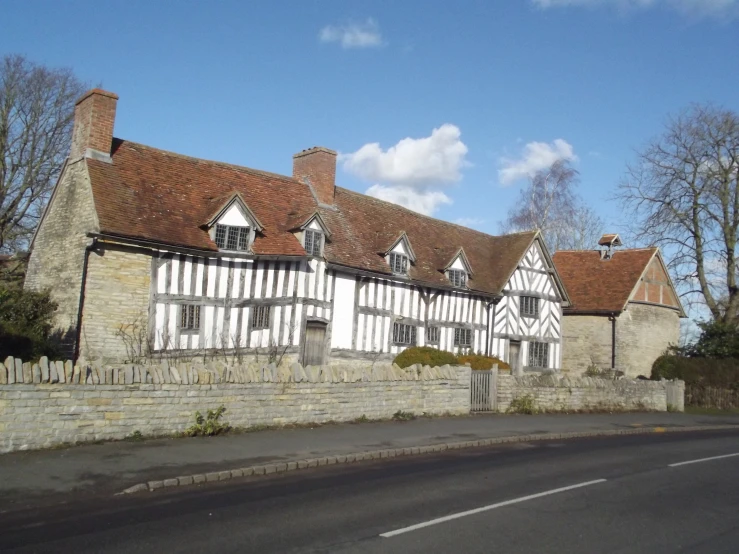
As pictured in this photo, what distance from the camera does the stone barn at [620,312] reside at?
115 feet

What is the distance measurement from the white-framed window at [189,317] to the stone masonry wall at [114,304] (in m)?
1.15

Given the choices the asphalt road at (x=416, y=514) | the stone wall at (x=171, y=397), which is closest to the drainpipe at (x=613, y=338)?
the stone wall at (x=171, y=397)

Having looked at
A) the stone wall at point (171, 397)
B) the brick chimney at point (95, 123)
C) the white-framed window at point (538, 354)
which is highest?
the brick chimney at point (95, 123)

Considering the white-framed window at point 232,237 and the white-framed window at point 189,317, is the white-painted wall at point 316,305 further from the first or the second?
the white-framed window at point 232,237

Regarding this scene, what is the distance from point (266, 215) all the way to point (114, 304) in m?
6.59

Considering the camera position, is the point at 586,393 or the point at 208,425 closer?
the point at 208,425

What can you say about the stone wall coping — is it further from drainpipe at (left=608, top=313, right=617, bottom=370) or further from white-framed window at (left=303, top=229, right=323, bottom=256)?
drainpipe at (left=608, top=313, right=617, bottom=370)

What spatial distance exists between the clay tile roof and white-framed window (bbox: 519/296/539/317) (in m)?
3.67

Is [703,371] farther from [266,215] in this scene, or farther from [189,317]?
[189,317]

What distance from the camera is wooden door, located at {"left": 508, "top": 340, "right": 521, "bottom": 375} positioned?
31656 millimetres

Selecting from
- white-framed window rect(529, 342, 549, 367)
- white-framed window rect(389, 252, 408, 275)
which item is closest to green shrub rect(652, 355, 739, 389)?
white-framed window rect(529, 342, 549, 367)

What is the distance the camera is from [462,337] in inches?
1144

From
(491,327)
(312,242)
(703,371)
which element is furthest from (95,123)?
(703,371)

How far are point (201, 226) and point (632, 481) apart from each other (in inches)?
600
